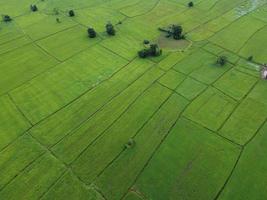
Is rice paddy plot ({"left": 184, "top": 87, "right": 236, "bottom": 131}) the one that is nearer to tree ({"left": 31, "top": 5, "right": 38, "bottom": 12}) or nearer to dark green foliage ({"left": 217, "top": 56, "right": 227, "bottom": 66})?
dark green foliage ({"left": 217, "top": 56, "right": 227, "bottom": 66})

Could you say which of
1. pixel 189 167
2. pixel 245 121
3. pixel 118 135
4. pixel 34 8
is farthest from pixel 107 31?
pixel 189 167

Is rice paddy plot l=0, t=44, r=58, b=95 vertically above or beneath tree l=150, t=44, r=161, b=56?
beneath

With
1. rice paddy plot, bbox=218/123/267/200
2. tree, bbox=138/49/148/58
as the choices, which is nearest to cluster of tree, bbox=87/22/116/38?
tree, bbox=138/49/148/58

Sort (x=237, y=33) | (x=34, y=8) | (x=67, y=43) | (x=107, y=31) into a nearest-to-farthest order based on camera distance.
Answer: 1. (x=67, y=43)
2. (x=237, y=33)
3. (x=107, y=31)
4. (x=34, y=8)

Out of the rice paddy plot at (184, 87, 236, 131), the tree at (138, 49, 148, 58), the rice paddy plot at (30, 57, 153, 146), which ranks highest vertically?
the tree at (138, 49, 148, 58)

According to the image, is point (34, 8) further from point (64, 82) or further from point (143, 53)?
point (143, 53)

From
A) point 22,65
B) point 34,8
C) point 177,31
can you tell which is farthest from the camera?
point 34,8

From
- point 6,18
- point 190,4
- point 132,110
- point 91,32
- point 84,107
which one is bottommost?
point 84,107

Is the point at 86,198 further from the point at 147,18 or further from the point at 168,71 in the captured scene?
the point at 147,18
